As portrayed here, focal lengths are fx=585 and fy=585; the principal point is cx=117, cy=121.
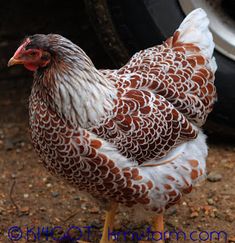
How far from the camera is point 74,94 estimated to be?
8.07 ft

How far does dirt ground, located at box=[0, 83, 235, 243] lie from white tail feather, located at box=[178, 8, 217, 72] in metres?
0.74

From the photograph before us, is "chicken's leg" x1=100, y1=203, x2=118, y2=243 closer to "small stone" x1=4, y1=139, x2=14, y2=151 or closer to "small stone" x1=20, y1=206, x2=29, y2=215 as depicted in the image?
"small stone" x1=20, y1=206, x2=29, y2=215

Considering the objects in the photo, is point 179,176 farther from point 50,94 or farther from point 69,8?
point 69,8

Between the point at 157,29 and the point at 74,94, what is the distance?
0.89 m

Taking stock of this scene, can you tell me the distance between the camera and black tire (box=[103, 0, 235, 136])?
308cm

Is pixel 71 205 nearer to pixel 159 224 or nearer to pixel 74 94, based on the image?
pixel 159 224

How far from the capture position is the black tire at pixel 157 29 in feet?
10.1

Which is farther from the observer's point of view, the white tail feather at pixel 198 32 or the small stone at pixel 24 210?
the small stone at pixel 24 210

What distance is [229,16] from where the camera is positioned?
321 cm

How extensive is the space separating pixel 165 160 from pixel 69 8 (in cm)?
200

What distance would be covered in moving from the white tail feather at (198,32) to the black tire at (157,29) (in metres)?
0.23

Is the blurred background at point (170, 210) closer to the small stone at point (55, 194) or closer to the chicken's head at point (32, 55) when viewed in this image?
the small stone at point (55, 194)

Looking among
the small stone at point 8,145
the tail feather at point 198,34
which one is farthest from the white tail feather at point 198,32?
the small stone at point 8,145

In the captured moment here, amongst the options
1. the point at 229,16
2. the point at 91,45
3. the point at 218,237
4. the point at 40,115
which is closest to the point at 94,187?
the point at 40,115
